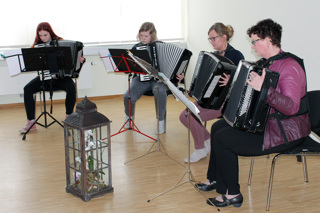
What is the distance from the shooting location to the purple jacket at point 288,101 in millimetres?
2041

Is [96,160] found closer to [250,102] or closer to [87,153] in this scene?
[87,153]

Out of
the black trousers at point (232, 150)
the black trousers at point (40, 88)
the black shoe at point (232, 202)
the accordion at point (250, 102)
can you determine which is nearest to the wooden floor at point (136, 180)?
the black shoe at point (232, 202)

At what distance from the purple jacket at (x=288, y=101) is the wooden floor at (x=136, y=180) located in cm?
53

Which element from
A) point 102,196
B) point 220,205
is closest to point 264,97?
point 220,205

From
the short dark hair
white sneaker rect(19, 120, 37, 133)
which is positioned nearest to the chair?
the short dark hair

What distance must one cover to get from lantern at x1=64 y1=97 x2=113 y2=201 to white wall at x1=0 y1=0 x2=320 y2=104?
6.54ft

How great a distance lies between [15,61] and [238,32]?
255 cm

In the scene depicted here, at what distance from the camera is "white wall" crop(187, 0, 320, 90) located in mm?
3363

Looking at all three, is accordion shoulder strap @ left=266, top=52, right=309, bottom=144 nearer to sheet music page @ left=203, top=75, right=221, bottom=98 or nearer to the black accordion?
sheet music page @ left=203, top=75, right=221, bottom=98

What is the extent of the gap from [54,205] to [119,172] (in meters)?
0.66

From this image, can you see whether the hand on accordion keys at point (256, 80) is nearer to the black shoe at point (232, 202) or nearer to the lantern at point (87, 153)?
the black shoe at point (232, 202)

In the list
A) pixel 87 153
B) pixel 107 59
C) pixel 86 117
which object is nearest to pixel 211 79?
pixel 86 117

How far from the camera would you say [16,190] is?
2.74 metres

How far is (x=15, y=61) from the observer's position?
148 inches
